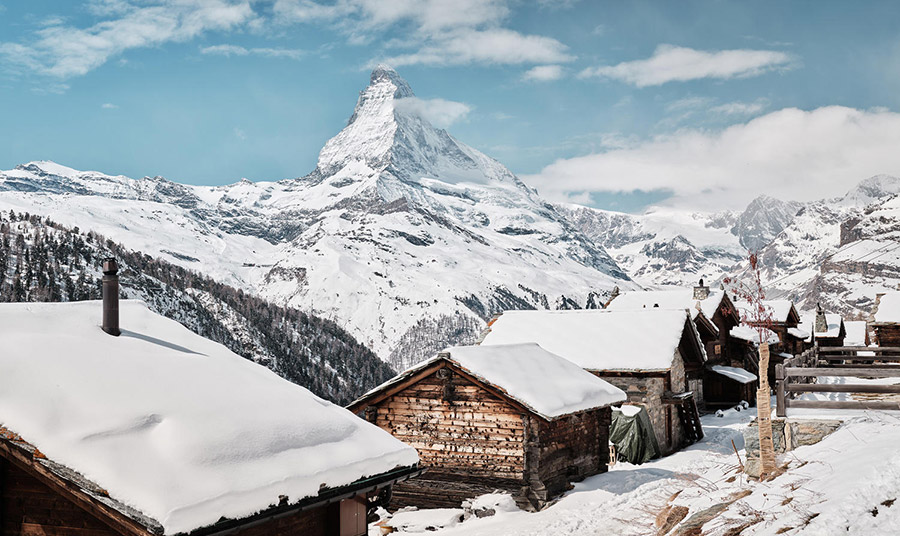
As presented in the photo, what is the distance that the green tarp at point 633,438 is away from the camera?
30.5 meters

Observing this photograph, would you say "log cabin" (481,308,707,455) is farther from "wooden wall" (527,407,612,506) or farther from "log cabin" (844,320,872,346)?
"log cabin" (844,320,872,346)

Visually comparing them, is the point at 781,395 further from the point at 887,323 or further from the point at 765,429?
the point at 887,323

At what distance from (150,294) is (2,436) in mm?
149978

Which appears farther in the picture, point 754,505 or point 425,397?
point 425,397

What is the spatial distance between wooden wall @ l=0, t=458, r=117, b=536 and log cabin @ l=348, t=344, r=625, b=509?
14.8 metres

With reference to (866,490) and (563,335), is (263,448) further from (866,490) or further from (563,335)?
(563,335)

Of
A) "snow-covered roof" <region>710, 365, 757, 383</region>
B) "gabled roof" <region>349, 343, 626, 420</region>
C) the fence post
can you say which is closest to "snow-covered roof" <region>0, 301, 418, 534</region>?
the fence post

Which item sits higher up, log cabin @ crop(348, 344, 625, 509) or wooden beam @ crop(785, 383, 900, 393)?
wooden beam @ crop(785, 383, 900, 393)

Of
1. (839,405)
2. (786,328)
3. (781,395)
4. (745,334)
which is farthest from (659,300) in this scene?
(781,395)

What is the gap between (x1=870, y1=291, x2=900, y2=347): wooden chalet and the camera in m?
43.7

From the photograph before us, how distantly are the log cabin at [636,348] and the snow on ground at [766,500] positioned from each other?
8.77 m

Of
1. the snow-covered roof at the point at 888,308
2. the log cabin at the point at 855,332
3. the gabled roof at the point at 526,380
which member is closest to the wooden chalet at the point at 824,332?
the log cabin at the point at 855,332

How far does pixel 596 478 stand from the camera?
25516 millimetres

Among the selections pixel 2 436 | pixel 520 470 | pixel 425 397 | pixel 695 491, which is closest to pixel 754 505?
pixel 695 491
